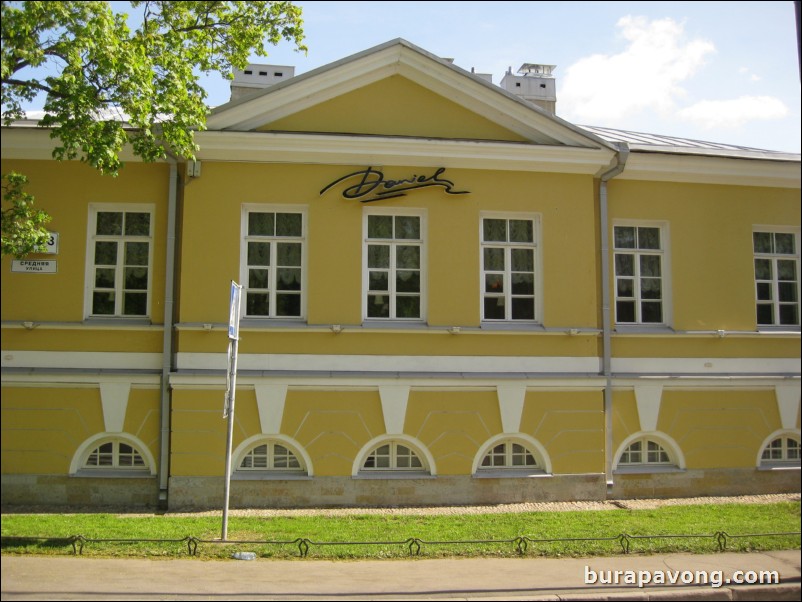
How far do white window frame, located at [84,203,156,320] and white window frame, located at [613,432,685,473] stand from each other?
25.7 ft

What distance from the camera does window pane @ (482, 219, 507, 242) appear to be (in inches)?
493

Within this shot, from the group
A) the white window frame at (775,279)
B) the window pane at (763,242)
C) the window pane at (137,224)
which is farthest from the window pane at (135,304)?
the window pane at (763,242)

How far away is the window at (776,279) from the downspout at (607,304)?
112 inches

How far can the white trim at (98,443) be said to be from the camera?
11.5 m

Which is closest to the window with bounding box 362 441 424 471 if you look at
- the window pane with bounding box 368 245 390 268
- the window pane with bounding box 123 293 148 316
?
the window pane with bounding box 368 245 390 268

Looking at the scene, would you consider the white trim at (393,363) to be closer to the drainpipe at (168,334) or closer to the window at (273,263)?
the drainpipe at (168,334)

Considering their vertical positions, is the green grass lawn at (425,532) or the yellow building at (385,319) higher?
the yellow building at (385,319)

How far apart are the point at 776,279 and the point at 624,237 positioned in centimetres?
288

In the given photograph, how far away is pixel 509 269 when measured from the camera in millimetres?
12500

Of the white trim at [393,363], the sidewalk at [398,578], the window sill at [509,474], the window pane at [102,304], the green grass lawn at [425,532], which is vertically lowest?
the sidewalk at [398,578]

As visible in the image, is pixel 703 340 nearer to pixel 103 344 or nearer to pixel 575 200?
pixel 575 200

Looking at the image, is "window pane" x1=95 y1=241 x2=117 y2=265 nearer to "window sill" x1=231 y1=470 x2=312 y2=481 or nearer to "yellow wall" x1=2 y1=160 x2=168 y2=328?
"yellow wall" x1=2 y1=160 x2=168 y2=328

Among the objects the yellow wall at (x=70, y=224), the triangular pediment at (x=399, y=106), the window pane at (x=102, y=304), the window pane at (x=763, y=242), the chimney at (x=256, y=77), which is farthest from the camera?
the chimney at (x=256, y=77)

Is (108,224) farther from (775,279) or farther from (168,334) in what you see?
(775,279)
